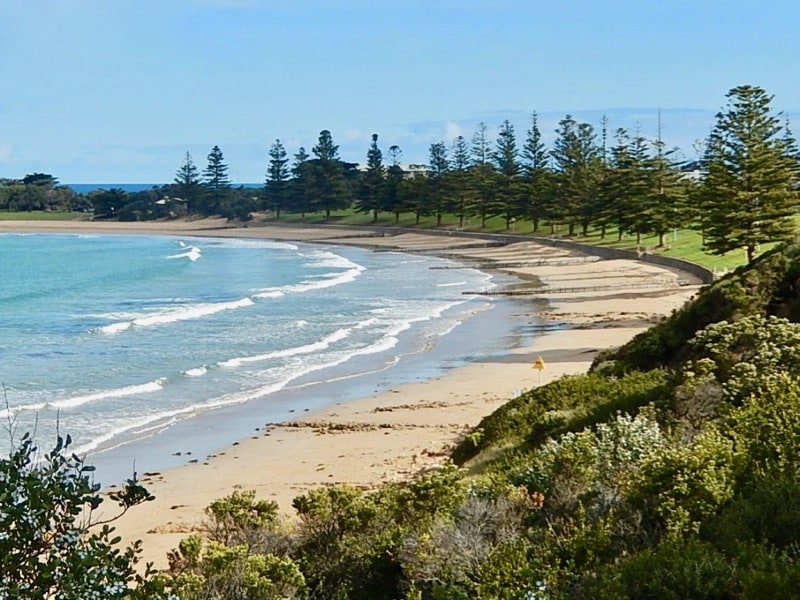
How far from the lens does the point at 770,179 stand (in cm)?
3581

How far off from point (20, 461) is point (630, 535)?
3.16m

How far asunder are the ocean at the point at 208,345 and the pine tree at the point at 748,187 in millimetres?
7952

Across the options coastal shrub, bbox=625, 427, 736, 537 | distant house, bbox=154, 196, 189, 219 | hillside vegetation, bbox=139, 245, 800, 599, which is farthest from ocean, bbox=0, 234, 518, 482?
distant house, bbox=154, 196, 189, 219

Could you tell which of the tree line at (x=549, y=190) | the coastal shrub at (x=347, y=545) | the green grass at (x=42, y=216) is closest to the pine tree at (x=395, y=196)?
the tree line at (x=549, y=190)

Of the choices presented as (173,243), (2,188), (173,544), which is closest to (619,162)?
(173,243)

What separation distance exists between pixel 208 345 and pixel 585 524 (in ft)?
66.4

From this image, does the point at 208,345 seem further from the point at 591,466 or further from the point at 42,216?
the point at 42,216

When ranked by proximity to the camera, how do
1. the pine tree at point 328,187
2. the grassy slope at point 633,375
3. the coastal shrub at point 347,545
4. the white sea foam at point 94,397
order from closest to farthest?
the coastal shrub at point 347,545 < the grassy slope at point 633,375 < the white sea foam at point 94,397 < the pine tree at point 328,187

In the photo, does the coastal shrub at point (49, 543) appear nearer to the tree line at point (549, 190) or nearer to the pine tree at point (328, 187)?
the tree line at point (549, 190)

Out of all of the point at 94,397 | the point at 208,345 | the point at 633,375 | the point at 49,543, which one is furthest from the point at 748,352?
the point at 208,345

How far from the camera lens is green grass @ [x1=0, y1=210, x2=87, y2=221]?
11075 centimetres

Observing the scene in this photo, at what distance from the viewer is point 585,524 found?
235 inches

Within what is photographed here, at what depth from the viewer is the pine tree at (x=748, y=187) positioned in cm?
3481

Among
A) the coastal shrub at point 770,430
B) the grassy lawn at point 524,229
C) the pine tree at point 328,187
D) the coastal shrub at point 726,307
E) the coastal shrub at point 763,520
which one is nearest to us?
the coastal shrub at point 763,520
